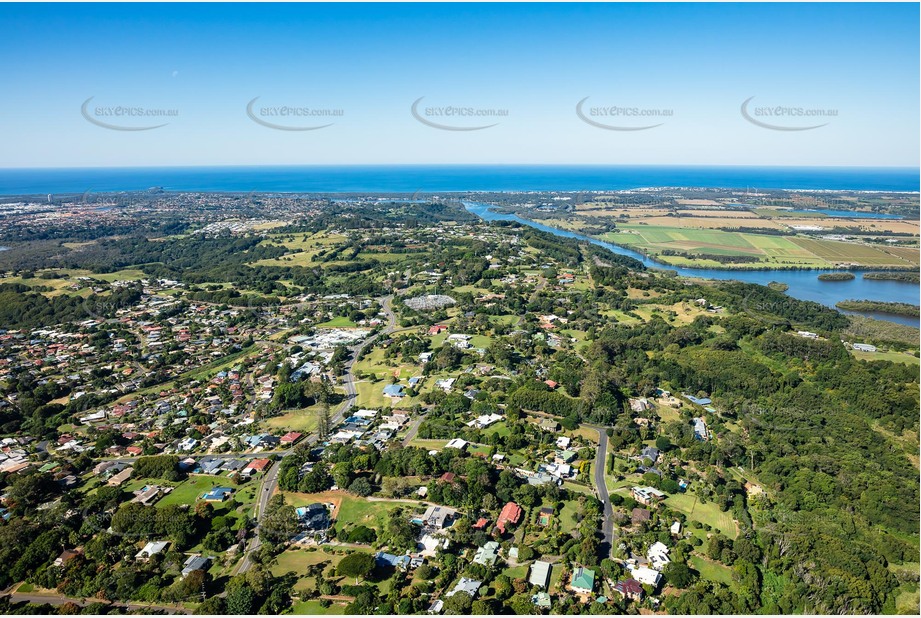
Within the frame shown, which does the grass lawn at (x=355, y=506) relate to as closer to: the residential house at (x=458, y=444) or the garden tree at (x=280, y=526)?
the garden tree at (x=280, y=526)

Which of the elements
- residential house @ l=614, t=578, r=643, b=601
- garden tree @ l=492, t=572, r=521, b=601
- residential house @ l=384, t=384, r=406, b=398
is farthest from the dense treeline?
residential house @ l=614, t=578, r=643, b=601

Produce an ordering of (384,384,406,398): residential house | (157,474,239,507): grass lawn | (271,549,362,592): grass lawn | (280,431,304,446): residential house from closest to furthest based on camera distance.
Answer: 1. (271,549,362,592): grass lawn
2. (157,474,239,507): grass lawn
3. (280,431,304,446): residential house
4. (384,384,406,398): residential house

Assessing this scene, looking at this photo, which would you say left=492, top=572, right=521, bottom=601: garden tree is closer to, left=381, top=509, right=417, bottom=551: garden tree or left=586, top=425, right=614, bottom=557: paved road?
left=381, top=509, right=417, bottom=551: garden tree

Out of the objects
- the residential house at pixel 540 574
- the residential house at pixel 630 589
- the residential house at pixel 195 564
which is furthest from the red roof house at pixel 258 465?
A: the residential house at pixel 630 589

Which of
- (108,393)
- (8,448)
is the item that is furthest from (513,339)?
(8,448)

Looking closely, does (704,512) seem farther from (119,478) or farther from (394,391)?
(119,478)

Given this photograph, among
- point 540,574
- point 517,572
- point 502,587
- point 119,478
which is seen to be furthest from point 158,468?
point 540,574
